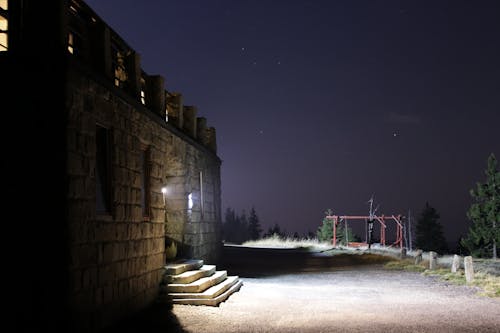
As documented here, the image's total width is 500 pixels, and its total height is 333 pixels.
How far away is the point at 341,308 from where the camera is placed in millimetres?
9219

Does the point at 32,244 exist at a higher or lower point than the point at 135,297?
higher

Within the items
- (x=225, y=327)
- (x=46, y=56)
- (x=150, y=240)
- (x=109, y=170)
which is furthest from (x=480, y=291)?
(x=46, y=56)

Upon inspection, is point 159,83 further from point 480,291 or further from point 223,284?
point 480,291

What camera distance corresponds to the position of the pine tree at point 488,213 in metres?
34.0

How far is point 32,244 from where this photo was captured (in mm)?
6504

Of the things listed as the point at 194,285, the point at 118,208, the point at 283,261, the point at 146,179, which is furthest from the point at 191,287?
the point at 283,261

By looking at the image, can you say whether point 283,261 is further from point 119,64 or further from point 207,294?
point 119,64

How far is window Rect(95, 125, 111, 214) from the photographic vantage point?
8219 millimetres

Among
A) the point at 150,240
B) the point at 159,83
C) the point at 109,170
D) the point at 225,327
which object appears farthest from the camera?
the point at 159,83

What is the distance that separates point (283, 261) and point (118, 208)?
13.0m

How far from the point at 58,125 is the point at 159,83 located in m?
5.30

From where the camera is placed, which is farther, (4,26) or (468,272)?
(468,272)

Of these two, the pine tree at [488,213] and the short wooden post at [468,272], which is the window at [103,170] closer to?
the short wooden post at [468,272]

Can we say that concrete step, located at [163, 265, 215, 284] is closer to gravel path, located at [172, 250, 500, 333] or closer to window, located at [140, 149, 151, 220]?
gravel path, located at [172, 250, 500, 333]
